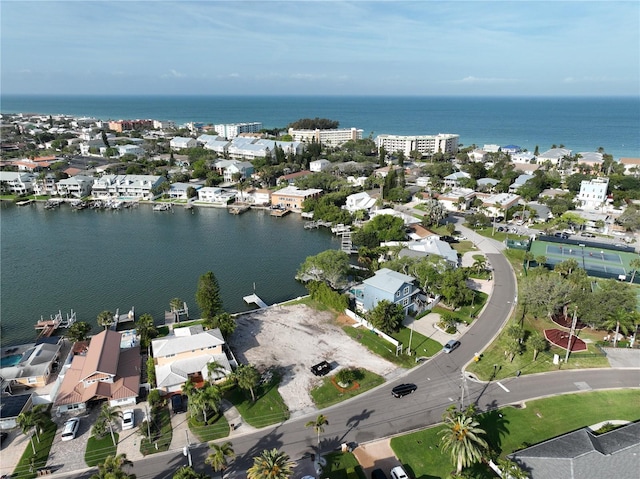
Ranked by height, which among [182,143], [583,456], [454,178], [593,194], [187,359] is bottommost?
[187,359]

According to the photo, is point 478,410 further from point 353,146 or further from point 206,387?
Result: point 353,146

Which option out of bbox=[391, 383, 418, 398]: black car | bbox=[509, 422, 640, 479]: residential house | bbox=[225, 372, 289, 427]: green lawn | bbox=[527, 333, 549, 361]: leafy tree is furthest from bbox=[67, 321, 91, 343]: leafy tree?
bbox=[527, 333, 549, 361]: leafy tree

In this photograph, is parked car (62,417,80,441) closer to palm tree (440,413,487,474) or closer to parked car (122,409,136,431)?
parked car (122,409,136,431)

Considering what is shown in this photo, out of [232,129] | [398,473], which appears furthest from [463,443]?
[232,129]

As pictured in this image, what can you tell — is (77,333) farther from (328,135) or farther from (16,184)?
(328,135)

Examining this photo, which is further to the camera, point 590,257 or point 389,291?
point 590,257

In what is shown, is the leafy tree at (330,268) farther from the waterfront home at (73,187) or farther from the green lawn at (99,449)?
the waterfront home at (73,187)
